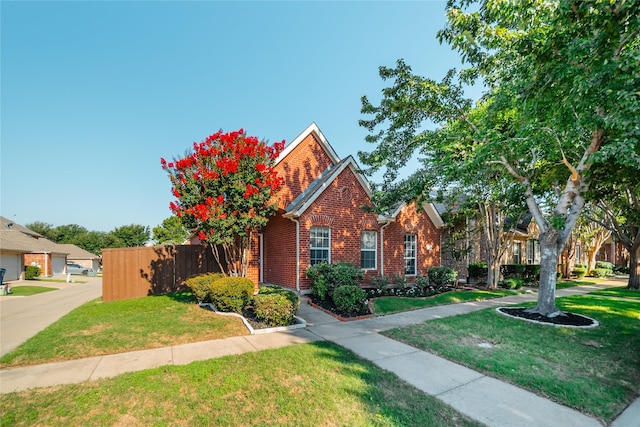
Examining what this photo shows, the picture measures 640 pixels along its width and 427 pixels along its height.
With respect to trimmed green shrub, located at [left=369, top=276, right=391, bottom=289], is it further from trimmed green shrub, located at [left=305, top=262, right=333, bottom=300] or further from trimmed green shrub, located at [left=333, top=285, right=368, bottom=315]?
trimmed green shrub, located at [left=333, top=285, right=368, bottom=315]

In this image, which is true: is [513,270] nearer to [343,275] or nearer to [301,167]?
[343,275]

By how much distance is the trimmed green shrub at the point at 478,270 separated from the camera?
18031 mm

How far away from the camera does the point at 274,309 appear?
753 centimetres

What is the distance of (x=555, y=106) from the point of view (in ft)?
22.9

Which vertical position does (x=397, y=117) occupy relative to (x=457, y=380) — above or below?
above

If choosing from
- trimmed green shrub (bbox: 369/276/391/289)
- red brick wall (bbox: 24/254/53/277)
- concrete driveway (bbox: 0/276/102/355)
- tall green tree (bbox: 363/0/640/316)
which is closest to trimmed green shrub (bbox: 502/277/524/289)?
tall green tree (bbox: 363/0/640/316)

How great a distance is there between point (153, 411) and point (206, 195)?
252 inches

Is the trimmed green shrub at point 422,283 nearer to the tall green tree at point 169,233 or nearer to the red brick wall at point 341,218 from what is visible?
the red brick wall at point 341,218

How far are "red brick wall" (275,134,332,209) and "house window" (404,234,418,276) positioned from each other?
18.4 feet

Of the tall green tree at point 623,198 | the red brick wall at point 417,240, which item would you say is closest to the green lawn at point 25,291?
the red brick wall at point 417,240

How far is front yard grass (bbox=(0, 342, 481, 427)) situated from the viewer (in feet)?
11.6

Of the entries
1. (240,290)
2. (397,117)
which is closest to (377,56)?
(397,117)

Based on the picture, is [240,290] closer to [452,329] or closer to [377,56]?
[452,329]

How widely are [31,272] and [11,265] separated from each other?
2185 millimetres
